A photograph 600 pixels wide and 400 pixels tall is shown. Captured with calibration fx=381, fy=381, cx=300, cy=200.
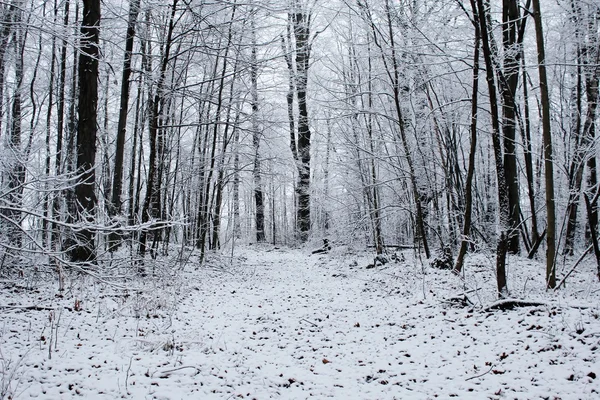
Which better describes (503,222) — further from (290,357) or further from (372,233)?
(372,233)

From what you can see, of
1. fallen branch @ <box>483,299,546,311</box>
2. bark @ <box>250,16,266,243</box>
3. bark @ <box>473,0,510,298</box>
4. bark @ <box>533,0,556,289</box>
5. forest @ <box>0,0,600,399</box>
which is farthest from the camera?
bark @ <box>250,16,266,243</box>

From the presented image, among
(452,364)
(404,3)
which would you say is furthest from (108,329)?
(404,3)

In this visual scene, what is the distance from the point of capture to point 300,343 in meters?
4.92

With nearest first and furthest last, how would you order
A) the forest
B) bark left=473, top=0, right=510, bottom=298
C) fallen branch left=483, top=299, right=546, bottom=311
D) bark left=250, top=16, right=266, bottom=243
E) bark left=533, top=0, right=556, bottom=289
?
→ 1. fallen branch left=483, top=299, right=546, bottom=311
2. bark left=473, top=0, right=510, bottom=298
3. the forest
4. bark left=533, top=0, right=556, bottom=289
5. bark left=250, top=16, right=266, bottom=243

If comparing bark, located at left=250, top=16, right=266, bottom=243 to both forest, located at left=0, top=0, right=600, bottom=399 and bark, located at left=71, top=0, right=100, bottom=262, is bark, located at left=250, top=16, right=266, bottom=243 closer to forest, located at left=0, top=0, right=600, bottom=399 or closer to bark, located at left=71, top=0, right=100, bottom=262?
forest, located at left=0, top=0, right=600, bottom=399

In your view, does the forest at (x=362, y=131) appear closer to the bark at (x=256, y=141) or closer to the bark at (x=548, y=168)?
the bark at (x=548, y=168)

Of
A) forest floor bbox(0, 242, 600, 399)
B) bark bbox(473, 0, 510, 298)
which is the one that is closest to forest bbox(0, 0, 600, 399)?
bark bbox(473, 0, 510, 298)

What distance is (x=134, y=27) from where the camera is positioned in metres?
9.03

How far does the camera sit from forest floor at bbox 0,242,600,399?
3.35 metres

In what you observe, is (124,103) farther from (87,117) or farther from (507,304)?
(507,304)

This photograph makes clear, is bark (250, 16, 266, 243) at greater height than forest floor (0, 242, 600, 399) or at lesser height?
greater

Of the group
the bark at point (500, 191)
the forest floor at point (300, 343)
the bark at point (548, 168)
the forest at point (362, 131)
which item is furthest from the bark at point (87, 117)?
the bark at point (548, 168)

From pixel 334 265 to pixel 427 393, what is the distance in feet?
27.0

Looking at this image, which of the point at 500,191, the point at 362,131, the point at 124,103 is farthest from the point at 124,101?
the point at 500,191
